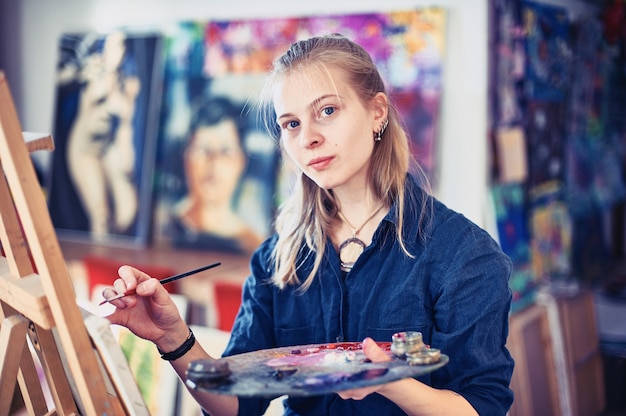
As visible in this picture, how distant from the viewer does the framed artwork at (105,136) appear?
13.4 ft

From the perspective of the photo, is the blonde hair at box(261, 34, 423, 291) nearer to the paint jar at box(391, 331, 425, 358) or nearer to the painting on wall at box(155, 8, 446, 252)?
the paint jar at box(391, 331, 425, 358)

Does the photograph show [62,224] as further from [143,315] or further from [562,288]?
[143,315]

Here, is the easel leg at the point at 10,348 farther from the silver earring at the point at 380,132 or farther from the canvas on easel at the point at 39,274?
the silver earring at the point at 380,132

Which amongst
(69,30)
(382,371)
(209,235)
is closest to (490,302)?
(382,371)

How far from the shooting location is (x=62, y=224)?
14.4 ft

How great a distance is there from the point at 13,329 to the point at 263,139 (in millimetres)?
2405

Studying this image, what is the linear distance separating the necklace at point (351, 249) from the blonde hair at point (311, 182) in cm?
4

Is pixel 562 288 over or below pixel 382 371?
below

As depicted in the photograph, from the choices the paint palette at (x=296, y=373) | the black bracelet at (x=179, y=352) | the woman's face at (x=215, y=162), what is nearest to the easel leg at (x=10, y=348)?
the black bracelet at (x=179, y=352)

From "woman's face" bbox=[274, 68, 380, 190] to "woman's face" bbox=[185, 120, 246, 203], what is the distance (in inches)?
90.0

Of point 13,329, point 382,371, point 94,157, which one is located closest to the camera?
point 382,371

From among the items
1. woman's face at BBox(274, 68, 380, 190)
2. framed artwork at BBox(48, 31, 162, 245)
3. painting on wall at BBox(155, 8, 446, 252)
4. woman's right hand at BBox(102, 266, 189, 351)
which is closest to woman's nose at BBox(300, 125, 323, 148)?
woman's face at BBox(274, 68, 380, 190)

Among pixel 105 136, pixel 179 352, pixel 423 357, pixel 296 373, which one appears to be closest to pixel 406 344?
pixel 423 357

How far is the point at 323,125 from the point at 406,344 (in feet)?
1.59
